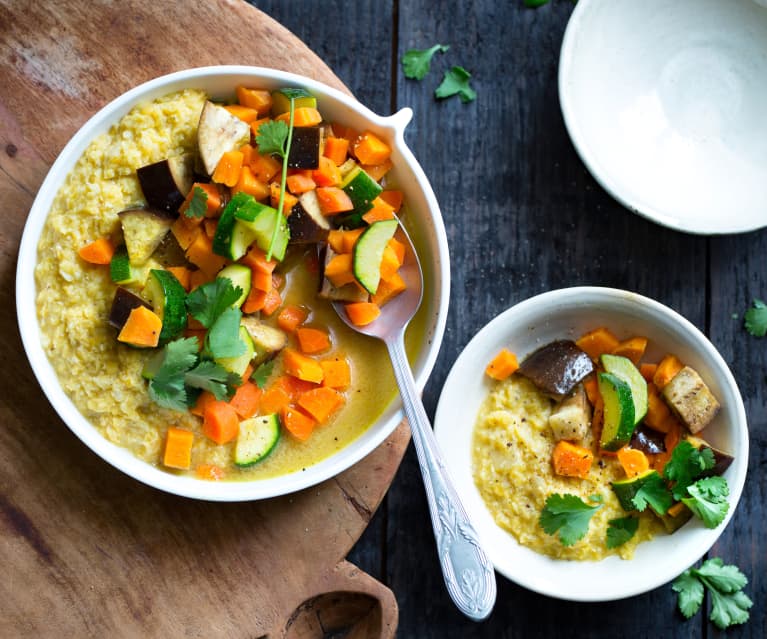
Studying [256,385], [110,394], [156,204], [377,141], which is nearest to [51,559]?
[110,394]

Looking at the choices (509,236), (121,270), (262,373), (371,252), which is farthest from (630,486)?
(121,270)

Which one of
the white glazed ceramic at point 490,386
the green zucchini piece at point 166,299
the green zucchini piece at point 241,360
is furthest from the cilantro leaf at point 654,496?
the green zucchini piece at point 166,299

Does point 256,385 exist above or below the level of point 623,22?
below

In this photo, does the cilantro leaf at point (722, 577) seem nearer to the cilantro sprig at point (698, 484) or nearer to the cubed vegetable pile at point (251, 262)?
the cilantro sprig at point (698, 484)

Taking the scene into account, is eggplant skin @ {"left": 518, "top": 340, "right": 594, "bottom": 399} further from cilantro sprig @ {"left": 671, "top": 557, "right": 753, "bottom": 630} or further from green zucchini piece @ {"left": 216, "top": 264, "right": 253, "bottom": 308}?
green zucchini piece @ {"left": 216, "top": 264, "right": 253, "bottom": 308}

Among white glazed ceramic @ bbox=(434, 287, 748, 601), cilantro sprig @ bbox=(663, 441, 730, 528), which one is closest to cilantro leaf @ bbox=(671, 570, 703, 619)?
white glazed ceramic @ bbox=(434, 287, 748, 601)

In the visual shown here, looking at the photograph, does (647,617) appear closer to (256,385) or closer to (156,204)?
(256,385)

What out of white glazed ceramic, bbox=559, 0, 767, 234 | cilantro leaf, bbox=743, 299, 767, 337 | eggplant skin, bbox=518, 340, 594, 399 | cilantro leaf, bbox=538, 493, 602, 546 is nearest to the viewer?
cilantro leaf, bbox=538, 493, 602, 546
